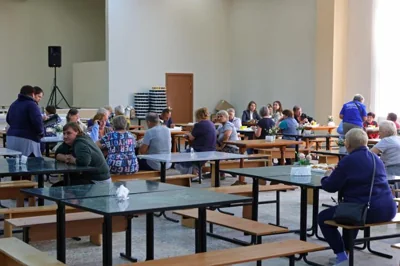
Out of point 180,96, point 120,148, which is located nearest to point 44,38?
point 180,96

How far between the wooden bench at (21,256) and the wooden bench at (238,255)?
1.92 feet

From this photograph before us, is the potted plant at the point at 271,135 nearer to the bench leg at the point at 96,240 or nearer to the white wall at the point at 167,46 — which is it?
the bench leg at the point at 96,240

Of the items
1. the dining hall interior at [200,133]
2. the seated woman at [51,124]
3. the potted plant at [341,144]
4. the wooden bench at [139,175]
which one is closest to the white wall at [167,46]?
the dining hall interior at [200,133]

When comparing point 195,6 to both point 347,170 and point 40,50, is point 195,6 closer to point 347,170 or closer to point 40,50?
point 40,50

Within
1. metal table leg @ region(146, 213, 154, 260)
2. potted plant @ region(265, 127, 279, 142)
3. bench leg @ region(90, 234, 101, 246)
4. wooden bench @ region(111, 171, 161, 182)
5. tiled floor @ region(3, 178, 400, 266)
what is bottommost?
tiled floor @ region(3, 178, 400, 266)

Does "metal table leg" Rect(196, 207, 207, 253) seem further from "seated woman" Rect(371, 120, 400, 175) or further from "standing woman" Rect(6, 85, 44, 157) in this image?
"standing woman" Rect(6, 85, 44, 157)

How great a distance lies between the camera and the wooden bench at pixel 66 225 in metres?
5.34

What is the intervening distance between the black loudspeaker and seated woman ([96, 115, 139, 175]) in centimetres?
1128

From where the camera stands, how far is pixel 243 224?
5.39 m

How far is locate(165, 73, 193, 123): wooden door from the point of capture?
1825 cm

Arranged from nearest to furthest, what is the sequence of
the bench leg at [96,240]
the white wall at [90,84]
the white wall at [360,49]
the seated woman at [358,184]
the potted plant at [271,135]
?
the seated woman at [358,184]
the bench leg at [96,240]
the potted plant at [271,135]
the white wall at [360,49]
the white wall at [90,84]

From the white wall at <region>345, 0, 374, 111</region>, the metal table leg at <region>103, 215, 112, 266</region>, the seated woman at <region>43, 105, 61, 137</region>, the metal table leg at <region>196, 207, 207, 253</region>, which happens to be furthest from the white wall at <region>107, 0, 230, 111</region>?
the metal table leg at <region>103, 215, 112, 266</region>

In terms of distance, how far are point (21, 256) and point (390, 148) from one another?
13.8 ft

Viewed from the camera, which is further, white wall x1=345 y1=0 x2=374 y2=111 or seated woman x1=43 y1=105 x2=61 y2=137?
white wall x1=345 y1=0 x2=374 y2=111
